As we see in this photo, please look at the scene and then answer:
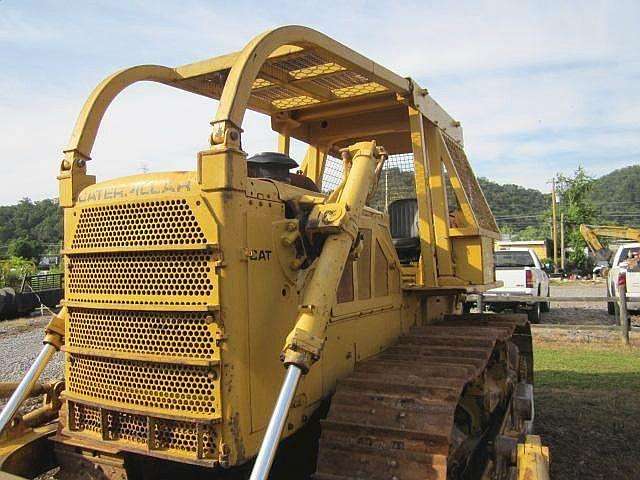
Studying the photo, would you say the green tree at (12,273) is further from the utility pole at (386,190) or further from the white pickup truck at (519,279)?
the utility pole at (386,190)

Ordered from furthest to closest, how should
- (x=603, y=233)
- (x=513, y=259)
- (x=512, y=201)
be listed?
(x=512, y=201), (x=603, y=233), (x=513, y=259)

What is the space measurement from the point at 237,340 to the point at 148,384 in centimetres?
56

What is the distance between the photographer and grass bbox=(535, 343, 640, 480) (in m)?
5.44

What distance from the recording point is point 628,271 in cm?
1562

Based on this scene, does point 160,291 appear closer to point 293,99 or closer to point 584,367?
point 293,99

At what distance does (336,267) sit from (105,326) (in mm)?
1291

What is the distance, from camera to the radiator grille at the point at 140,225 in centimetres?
294

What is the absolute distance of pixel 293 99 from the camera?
18.5 ft

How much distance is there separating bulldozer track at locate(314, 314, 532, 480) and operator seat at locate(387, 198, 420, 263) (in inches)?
77.7

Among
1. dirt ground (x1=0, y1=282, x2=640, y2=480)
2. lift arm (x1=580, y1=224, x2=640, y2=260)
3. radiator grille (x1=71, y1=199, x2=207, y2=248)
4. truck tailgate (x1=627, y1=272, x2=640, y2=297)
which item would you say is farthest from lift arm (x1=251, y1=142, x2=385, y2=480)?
lift arm (x1=580, y1=224, x2=640, y2=260)

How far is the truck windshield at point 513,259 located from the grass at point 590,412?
6032 millimetres

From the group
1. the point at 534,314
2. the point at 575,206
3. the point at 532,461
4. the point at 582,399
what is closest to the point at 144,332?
the point at 532,461

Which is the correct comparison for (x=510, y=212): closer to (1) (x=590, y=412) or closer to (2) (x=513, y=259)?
(2) (x=513, y=259)

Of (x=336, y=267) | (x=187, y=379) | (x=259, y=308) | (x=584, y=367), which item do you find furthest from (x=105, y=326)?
(x=584, y=367)
